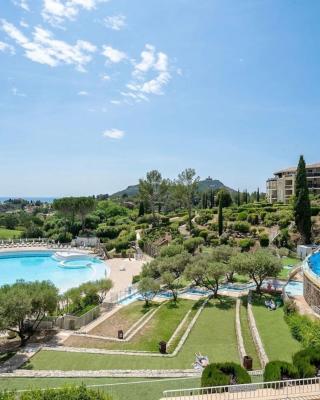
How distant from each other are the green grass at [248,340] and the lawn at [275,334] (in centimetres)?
56

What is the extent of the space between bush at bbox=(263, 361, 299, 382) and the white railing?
0.42 metres

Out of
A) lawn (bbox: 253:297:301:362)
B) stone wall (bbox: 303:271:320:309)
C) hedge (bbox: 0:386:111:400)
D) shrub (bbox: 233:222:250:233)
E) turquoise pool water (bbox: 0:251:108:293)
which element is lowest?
turquoise pool water (bbox: 0:251:108:293)

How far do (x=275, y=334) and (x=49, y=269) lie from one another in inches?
1311

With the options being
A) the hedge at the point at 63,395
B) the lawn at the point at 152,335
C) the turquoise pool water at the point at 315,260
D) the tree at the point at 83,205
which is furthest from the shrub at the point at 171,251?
the tree at the point at 83,205

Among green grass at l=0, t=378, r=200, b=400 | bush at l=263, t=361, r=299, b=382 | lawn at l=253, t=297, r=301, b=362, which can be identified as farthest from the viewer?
lawn at l=253, t=297, r=301, b=362

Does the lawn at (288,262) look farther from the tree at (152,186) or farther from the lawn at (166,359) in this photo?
the tree at (152,186)

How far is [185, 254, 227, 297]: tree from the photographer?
82.6 feet

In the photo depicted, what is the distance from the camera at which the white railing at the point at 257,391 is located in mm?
8992

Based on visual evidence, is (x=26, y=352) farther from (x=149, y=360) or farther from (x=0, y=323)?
(x=149, y=360)

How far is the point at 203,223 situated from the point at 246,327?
119 ft

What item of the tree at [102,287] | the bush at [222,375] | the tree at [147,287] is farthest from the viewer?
the tree at [102,287]

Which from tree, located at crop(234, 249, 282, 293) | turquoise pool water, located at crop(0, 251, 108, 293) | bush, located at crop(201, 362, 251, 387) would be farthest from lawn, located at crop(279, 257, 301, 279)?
bush, located at crop(201, 362, 251, 387)

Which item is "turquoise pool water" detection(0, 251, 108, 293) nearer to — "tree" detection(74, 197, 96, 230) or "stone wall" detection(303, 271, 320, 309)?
"tree" detection(74, 197, 96, 230)

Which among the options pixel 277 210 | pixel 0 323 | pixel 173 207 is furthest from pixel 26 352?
pixel 173 207
